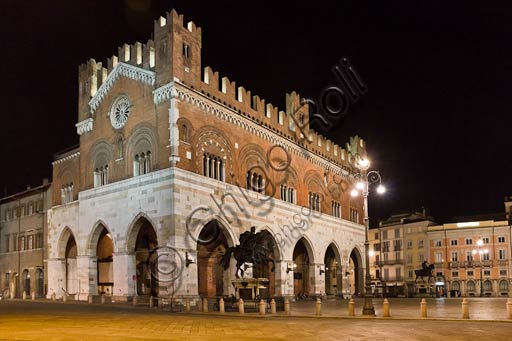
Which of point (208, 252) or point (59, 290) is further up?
point (208, 252)

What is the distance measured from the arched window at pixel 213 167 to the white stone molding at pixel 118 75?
18.1 feet

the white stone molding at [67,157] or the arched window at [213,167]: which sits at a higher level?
the white stone molding at [67,157]

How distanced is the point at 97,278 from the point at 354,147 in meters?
30.0

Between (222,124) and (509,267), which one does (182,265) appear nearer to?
(222,124)

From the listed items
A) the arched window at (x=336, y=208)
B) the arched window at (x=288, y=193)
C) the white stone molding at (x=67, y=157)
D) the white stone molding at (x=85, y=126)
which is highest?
the white stone molding at (x=85, y=126)

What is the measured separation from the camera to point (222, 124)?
1420 inches

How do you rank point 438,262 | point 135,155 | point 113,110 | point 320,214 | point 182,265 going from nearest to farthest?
point 182,265, point 135,155, point 113,110, point 320,214, point 438,262

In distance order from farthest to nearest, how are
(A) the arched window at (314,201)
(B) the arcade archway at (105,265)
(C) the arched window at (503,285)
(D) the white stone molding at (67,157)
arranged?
(C) the arched window at (503,285)
(A) the arched window at (314,201)
(D) the white stone molding at (67,157)
(B) the arcade archway at (105,265)

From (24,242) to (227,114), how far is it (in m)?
24.6

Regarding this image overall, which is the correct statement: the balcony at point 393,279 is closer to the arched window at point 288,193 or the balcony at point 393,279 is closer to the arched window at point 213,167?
the arched window at point 288,193

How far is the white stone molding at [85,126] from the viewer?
38188mm

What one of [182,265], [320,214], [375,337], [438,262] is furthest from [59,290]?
[438,262]

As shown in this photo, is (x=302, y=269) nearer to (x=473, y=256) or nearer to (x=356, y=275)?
(x=356, y=275)

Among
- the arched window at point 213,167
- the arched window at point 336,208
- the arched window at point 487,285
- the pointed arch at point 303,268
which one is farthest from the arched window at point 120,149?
the arched window at point 487,285
